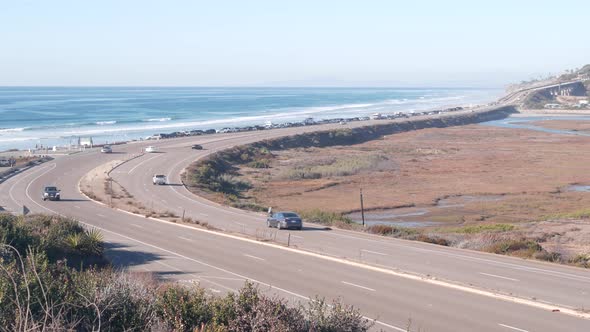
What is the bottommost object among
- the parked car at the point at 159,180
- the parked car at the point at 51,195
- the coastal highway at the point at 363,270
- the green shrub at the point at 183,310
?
the parked car at the point at 159,180

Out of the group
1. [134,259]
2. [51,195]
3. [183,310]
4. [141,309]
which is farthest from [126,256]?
[51,195]

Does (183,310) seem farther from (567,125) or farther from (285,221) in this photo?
(567,125)

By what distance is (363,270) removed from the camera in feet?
79.5

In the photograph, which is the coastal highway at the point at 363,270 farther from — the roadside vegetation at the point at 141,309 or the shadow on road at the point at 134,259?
the roadside vegetation at the point at 141,309

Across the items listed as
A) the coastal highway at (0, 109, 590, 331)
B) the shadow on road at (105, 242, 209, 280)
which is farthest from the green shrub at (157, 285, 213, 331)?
the shadow on road at (105, 242, 209, 280)

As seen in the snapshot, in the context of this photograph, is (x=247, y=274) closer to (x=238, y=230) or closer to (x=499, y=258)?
(x=499, y=258)

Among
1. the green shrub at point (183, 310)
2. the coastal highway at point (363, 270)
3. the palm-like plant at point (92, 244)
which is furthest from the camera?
the palm-like plant at point (92, 244)

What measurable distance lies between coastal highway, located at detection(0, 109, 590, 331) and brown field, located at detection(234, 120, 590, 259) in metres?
5.31

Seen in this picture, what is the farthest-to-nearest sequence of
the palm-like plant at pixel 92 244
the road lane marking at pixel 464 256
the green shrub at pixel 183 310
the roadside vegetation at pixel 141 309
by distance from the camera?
the palm-like plant at pixel 92 244 < the road lane marking at pixel 464 256 < the green shrub at pixel 183 310 < the roadside vegetation at pixel 141 309

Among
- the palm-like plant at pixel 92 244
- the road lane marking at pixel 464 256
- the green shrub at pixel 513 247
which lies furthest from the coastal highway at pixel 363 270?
the green shrub at pixel 513 247

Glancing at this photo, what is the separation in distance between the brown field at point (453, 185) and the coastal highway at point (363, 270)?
531 centimetres

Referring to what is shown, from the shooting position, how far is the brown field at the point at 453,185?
Result: 41781mm

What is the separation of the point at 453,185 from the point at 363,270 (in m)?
40.8

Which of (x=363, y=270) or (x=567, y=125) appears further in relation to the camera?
(x=567, y=125)
